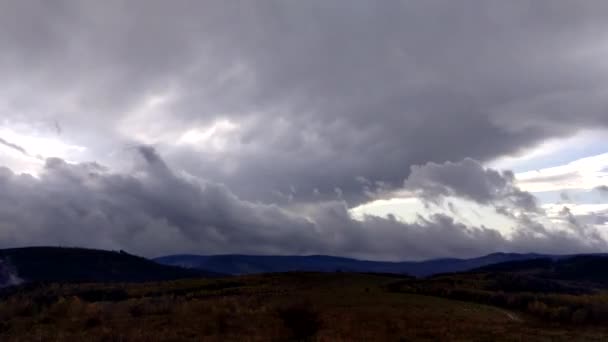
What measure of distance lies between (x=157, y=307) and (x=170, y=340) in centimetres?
2364

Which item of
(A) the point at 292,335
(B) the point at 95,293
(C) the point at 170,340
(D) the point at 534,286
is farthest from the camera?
(D) the point at 534,286

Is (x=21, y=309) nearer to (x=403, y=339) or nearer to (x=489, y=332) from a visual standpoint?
(x=403, y=339)

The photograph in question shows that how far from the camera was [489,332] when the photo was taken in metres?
46.2

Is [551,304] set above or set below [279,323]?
below

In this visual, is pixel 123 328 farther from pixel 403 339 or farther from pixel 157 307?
pixel 403 339

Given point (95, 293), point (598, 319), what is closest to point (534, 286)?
point (598, 319)

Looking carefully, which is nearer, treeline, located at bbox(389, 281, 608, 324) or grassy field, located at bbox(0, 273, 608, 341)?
grassy field, located at bbox(0, 273, 608, 341)

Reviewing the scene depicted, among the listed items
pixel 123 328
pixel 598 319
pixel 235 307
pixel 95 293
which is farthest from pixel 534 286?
pixel 123 328

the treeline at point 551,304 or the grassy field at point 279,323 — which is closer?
the grassy field at point 279,323

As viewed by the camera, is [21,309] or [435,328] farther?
[21,309]

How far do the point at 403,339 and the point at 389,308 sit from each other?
22059 mm

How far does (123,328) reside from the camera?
46906 mm

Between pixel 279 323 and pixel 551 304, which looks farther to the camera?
pixel 551 304

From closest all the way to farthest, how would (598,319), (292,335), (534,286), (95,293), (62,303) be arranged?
(292,335) < (598,319) < (62,303) < (95,293) < (534,286)
